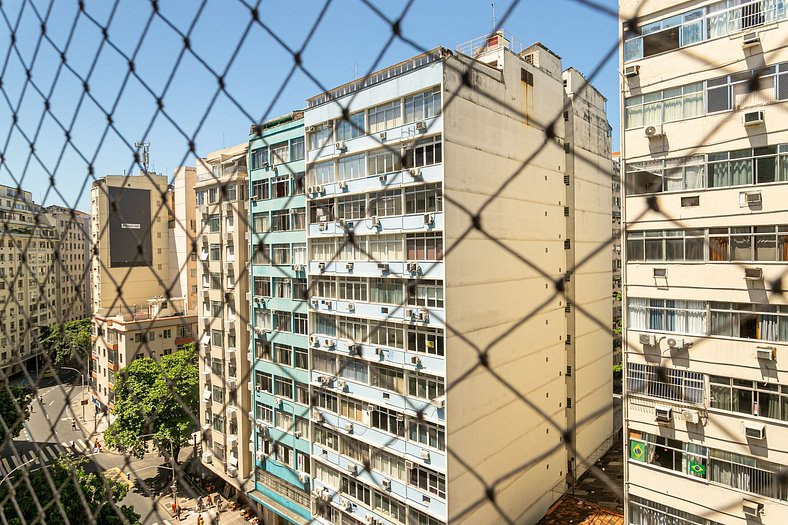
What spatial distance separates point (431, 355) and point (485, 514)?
1.29 m

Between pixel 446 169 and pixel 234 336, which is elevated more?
pixel 446 169

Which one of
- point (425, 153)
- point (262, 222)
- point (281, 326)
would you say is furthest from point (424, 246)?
point (262, 222)

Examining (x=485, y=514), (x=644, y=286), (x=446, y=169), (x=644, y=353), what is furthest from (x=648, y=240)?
(x=485, y=514)

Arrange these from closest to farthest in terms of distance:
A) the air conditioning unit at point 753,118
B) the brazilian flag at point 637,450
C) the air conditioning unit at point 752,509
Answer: the air conditioning unit at point 753,118
the air conditioning unit at point 752,509
the brazilian flag at point 637,450

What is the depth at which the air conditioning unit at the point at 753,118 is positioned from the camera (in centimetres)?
206

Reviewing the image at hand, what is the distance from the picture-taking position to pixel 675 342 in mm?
2422

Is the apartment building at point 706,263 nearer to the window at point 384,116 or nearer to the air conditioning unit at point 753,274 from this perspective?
the air conditioning unit at point 753,274

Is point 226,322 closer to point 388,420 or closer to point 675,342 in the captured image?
point 388,420

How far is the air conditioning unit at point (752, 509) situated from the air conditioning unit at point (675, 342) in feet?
2.38

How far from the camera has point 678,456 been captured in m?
2.47

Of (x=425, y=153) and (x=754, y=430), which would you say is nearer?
(x=754, y=430)

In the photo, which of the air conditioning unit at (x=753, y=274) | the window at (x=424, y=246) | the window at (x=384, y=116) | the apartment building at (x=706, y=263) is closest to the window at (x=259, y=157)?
the window at (x=384, y=116)

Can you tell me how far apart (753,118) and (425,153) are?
66.3 inches

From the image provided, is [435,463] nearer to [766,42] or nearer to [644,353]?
[644,353]
